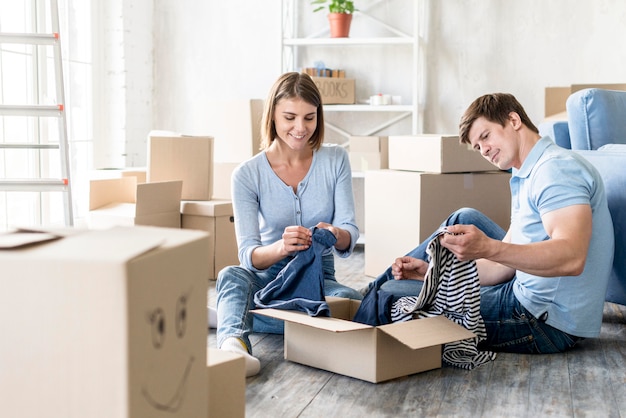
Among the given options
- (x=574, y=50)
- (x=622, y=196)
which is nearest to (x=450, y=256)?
(x=622, y=196)

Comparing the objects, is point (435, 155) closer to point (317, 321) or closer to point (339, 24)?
point (339, 24)

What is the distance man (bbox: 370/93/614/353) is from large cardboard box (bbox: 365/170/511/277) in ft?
3.38

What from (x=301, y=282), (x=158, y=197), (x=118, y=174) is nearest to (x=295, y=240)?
(x=301, y=282)

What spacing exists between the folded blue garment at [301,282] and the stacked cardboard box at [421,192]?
1217mm

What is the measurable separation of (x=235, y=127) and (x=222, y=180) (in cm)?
34

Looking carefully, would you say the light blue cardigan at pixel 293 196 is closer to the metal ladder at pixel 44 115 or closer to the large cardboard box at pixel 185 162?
the metal ladder at pixel 44 115

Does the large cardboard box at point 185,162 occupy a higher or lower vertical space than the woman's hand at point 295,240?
higher

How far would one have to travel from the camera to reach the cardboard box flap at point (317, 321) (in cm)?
196

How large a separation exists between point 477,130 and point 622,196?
67 centimetres

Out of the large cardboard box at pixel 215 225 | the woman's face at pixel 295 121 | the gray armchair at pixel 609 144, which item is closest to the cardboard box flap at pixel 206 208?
the large cardboard box at pixel 215 225

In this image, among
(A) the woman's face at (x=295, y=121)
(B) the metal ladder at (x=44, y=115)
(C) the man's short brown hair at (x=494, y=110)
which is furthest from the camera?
(B) the metal ladder at (x=44, y=115)

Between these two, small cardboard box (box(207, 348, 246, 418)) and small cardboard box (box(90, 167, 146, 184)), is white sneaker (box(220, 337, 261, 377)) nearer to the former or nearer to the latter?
small cardboard box (box(207, 348, 246, 418))

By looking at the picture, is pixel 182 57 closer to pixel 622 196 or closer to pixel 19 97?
pixel 19 97

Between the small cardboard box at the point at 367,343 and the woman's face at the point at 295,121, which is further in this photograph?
the woman's face at the point at 295,121
